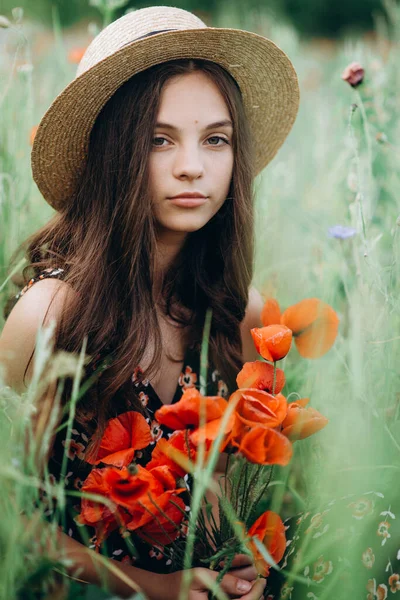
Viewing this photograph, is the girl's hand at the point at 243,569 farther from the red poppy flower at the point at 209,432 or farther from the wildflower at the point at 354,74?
the wildflower at the point at 354,74

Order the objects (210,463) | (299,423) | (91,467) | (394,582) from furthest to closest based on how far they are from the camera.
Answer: (91,467) → (394,582) → (299,423) → (210,463)

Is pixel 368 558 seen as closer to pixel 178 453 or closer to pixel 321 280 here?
pixel 178 453

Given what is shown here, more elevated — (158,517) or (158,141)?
(158,141)

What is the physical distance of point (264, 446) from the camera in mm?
785

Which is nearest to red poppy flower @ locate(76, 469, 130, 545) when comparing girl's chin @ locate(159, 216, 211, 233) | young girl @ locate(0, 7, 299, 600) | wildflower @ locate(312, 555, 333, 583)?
young girl @ locate(0, 7, 299, 600)

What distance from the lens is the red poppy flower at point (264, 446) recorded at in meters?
0.77

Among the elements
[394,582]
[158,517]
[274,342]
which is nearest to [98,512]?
[158,517]

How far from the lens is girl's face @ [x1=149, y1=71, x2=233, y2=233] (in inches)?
43.4

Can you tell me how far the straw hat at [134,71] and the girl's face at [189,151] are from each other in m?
0.06

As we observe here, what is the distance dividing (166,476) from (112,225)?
511 mm

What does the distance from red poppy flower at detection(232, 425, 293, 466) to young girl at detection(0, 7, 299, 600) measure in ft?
1.09

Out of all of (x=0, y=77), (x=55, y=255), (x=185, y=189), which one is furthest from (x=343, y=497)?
(x=0, y=77)

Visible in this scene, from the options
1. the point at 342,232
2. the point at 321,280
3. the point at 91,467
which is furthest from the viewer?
the point at 321,280

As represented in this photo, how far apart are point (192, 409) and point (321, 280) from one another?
0.87 meters
